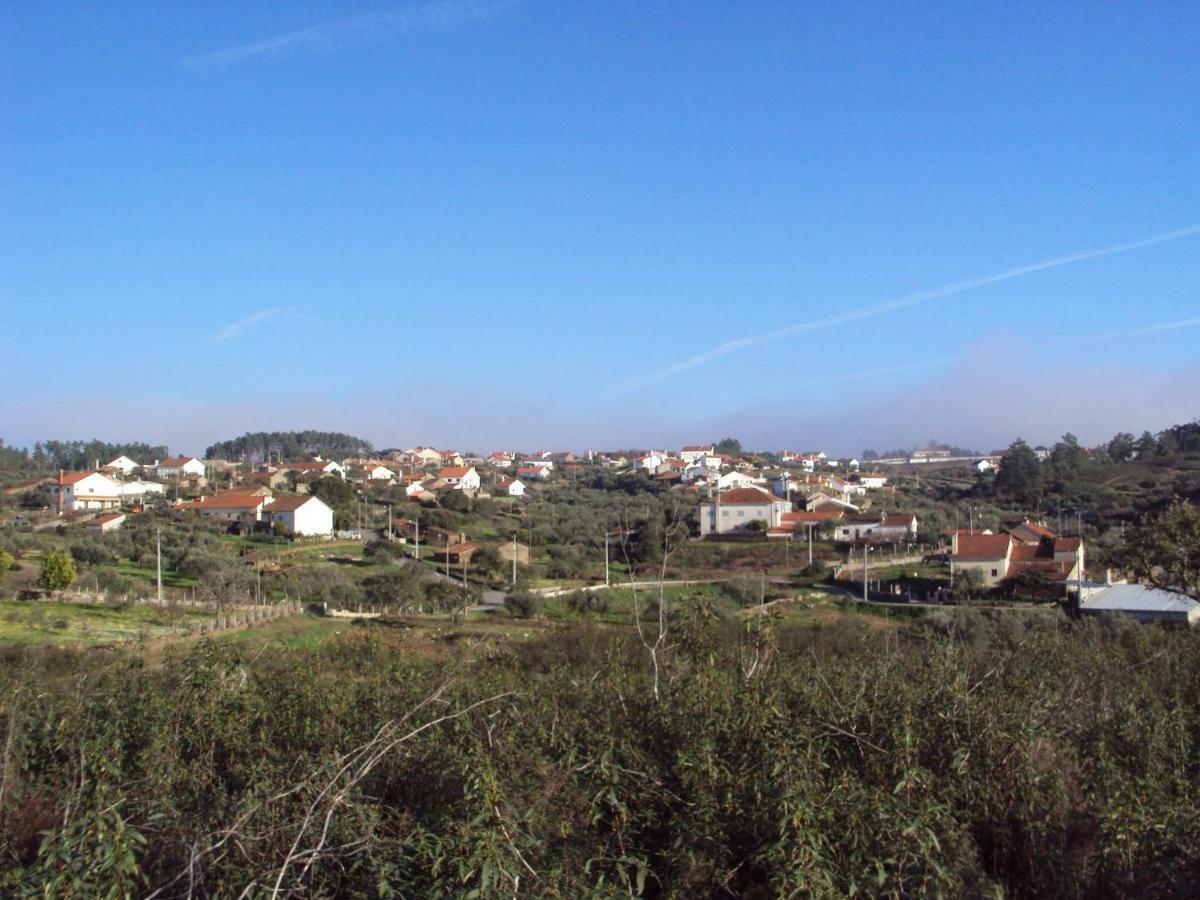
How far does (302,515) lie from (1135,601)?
40.4m

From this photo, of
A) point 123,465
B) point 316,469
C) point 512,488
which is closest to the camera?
point 512,488

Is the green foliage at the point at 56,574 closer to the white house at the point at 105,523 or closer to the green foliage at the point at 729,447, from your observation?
the white house at the point at 105,523

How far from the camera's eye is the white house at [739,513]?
5600cm

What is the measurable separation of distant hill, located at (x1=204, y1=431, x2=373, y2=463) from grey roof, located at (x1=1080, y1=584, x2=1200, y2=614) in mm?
105419

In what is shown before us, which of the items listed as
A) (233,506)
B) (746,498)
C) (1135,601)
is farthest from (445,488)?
(1135,601)

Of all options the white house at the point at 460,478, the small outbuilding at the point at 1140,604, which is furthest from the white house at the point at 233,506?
the small outbuilding at the point at 1140,604

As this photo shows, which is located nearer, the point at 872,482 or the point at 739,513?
the point at 739,513

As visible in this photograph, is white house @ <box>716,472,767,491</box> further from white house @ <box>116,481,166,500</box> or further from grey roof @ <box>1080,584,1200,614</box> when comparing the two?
grey roof @ <box>1080,584,1200,614</box>

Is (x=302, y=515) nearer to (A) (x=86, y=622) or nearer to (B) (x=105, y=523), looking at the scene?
(B) (x=105, y=523)

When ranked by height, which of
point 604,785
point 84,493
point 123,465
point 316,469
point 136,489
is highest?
point 123,465

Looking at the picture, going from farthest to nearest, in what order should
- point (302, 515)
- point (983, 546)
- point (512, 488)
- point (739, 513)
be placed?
1. point (512, 488)
2. point (739, 513)
3. point (302, 515)
4. point (983, 546)

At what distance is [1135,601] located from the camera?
2908cm

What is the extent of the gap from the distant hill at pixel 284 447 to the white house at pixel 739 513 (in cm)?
7875

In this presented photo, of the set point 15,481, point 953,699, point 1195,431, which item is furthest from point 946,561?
point 15,481
